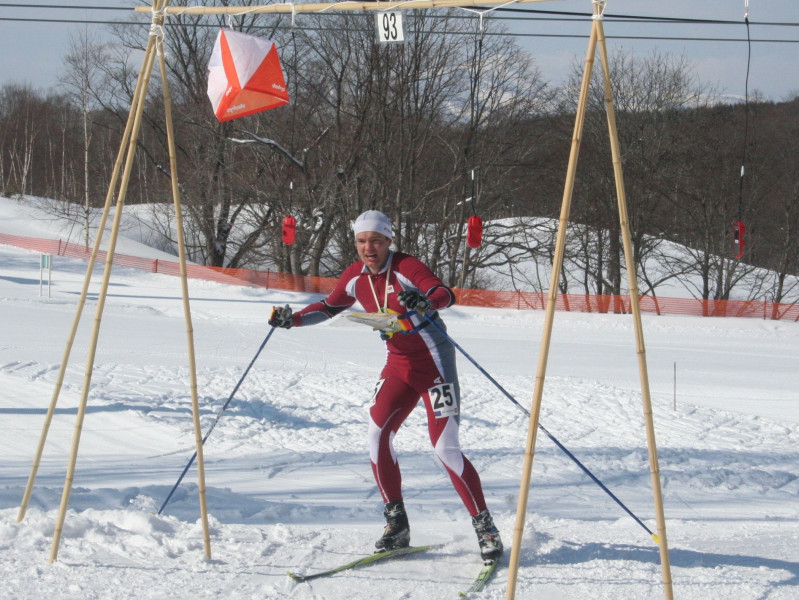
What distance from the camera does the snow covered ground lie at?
13.1 ft

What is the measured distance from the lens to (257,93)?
4461 mm

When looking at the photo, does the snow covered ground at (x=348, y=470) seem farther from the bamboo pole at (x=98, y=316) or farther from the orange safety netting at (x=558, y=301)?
the orange safety netting at (x=558, y=301)

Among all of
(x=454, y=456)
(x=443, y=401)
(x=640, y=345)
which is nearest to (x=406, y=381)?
(x=443, y=401)

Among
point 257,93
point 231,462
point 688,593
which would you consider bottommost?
point 231,462

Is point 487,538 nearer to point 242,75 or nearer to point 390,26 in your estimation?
point 390,26

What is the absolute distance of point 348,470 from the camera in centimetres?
740

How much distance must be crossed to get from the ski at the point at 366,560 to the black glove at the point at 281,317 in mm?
1303

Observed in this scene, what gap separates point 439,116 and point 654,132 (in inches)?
389

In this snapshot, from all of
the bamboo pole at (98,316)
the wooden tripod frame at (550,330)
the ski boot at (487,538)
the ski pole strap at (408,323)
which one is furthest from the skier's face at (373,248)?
the ski boot at (487,538)

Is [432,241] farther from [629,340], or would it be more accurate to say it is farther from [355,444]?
[355,444]

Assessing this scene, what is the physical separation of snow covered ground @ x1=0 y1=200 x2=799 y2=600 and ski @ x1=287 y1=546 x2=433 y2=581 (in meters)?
0.06

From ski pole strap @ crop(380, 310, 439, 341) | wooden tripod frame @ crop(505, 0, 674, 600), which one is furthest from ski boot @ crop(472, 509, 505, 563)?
ski pole strap @ crop(380, 310, 439, 341)

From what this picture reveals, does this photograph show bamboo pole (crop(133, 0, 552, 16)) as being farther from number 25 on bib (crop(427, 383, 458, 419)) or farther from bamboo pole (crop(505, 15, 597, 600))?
number 25 on bib (crop(427, 383, 458, 419))

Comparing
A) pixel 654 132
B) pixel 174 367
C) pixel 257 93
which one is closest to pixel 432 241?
pixel 654 132
